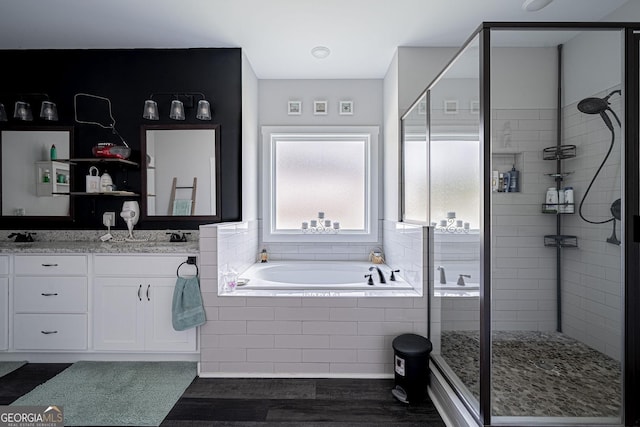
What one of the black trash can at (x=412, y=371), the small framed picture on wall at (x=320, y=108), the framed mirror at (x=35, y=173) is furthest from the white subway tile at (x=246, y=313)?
the small framed picture on wall at (x=320, y=108)

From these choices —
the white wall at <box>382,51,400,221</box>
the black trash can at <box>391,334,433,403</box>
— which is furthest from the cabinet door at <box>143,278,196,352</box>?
the white wall at <box>382,51,400,221</box>

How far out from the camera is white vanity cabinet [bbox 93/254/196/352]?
2.54 meters

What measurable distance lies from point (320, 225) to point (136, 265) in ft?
6.11

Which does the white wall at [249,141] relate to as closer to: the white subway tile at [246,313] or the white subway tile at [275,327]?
the white subway tile at [246,313]

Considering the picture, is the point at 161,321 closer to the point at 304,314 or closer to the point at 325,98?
the point at 304,314

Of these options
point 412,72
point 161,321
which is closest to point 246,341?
point 161,321

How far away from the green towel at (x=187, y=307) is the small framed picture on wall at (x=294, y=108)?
2.15 metres

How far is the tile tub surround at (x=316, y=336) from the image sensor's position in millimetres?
2365

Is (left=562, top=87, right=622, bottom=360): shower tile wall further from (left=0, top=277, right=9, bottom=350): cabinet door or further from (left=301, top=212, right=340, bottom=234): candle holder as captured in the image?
(left=0, top=277, right=9, bottom=350): cabinet door

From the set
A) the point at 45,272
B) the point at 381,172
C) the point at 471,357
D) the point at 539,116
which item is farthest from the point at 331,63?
the point at 45,272

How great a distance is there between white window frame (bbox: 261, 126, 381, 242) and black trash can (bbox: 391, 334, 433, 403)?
1654mm

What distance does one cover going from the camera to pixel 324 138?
145 inches

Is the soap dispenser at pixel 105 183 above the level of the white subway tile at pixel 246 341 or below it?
above

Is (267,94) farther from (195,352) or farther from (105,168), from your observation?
(195,352)
